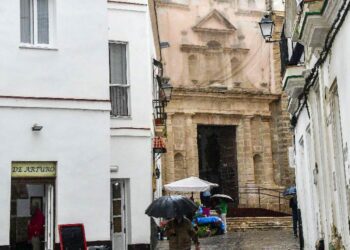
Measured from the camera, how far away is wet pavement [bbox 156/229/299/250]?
1830cm

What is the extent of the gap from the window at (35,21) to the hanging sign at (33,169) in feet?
7.85

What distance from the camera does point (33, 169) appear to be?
12.5 metres

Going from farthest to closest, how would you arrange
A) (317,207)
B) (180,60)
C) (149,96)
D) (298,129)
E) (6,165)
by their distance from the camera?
(180,60)
(149,96)
(298,129)
(317,207)
(6,165)

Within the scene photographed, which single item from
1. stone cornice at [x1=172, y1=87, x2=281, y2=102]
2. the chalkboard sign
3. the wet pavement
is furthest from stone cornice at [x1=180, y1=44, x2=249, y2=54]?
the chalkboard sign

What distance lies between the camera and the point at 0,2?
12492 millimetres

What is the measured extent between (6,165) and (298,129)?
7410 millimetres

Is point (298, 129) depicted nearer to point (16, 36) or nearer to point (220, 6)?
point (16, 36)

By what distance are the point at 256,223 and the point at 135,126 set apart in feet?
40.6

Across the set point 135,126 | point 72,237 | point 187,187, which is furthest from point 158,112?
point 72,237

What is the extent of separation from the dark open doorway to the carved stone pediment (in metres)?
4.98

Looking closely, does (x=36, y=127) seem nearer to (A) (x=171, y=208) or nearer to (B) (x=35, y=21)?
(B) (x=35, y=21)

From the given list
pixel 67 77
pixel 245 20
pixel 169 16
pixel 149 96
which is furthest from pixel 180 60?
pixel 67 77

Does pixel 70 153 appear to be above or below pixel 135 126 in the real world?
below

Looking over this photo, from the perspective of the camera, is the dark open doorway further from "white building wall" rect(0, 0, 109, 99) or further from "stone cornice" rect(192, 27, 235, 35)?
"white building wall" rect(0, 0, 109, 99)
